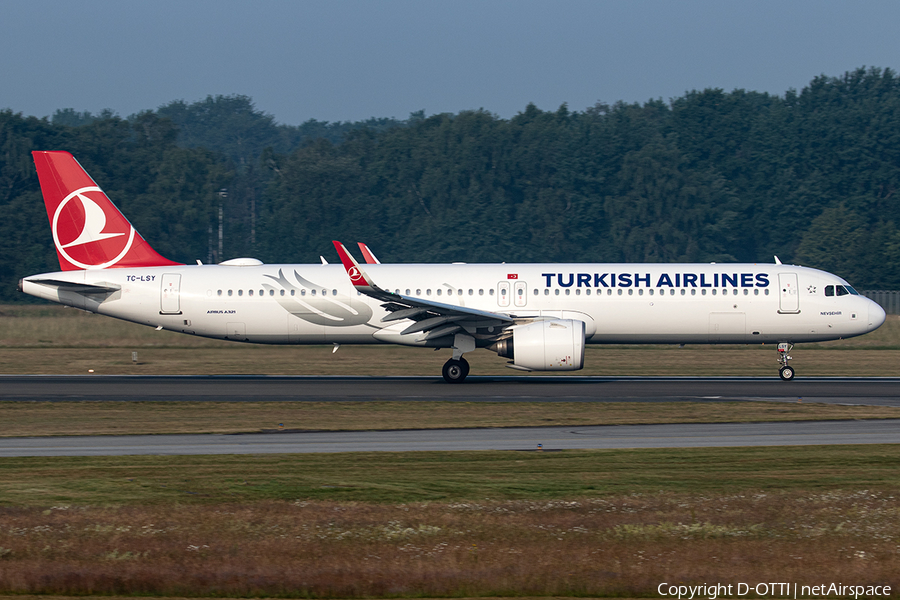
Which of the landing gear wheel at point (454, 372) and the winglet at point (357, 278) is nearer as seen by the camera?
the winglet at point (357, 278)

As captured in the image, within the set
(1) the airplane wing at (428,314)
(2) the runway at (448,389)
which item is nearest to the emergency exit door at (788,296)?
(2) the runway at (448,389)

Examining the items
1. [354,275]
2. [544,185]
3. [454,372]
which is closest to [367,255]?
[354,275]

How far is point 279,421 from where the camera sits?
2212 centimetres

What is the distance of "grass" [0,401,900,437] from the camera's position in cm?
2128

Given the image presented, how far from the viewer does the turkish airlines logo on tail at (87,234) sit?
33281 millimetres

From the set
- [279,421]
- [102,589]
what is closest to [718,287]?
[279,421]

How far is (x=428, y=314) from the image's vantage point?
30.1 meters

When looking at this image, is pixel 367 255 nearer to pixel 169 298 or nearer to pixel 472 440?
pixel 169 298

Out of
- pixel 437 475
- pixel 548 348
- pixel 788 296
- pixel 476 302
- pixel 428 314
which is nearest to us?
pixel 437 475

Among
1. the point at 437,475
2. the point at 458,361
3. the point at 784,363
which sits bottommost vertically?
the point at 437,475

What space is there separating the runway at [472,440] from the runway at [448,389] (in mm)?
5136

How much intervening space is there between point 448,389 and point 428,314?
2575mm

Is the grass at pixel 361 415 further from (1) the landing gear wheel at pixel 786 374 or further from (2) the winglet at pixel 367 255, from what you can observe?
(2) the winglet at pixel 367 255

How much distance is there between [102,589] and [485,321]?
20540 mm
